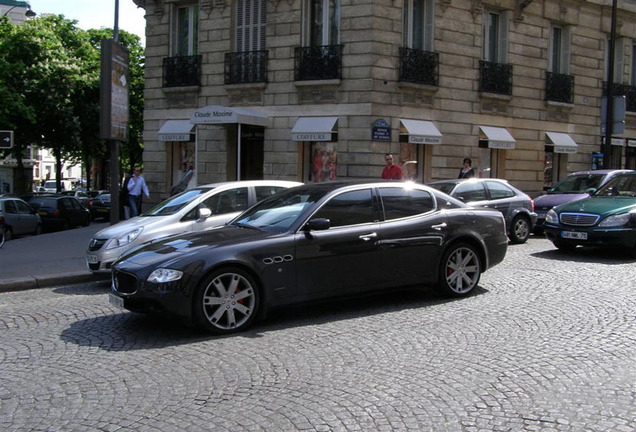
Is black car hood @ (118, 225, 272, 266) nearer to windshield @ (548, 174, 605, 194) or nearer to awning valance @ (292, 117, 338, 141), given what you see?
windshield @ (548, 174, 605, 194)

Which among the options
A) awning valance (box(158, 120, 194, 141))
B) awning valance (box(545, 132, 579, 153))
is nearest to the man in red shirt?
awning valance (box(158, 120, 194, 141))

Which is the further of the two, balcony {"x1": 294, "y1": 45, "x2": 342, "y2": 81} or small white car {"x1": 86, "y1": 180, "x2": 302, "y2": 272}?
balcony {"x1": 294, "y1": 45, "x2": 342, "y2": 81}

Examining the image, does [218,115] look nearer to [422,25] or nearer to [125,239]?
[422,25]

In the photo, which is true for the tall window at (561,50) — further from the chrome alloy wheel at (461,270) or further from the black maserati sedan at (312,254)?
the chrome alloy wheel at (461,270)

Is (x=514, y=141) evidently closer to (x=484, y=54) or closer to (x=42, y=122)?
(x=484, y=54)

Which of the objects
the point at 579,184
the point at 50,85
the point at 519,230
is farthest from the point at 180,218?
the point at 50,85

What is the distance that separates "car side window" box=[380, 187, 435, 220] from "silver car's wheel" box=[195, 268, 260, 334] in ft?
6.32

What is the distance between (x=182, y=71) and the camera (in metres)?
21.3

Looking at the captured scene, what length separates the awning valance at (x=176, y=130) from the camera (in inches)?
819

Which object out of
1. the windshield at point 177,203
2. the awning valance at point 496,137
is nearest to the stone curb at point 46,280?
the windshield at point 177,203

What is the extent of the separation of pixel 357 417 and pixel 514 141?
62.0 feet

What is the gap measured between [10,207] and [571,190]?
17.2m

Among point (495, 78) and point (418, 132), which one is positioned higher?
point (495, 78)

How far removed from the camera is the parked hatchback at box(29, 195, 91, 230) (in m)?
24.0
